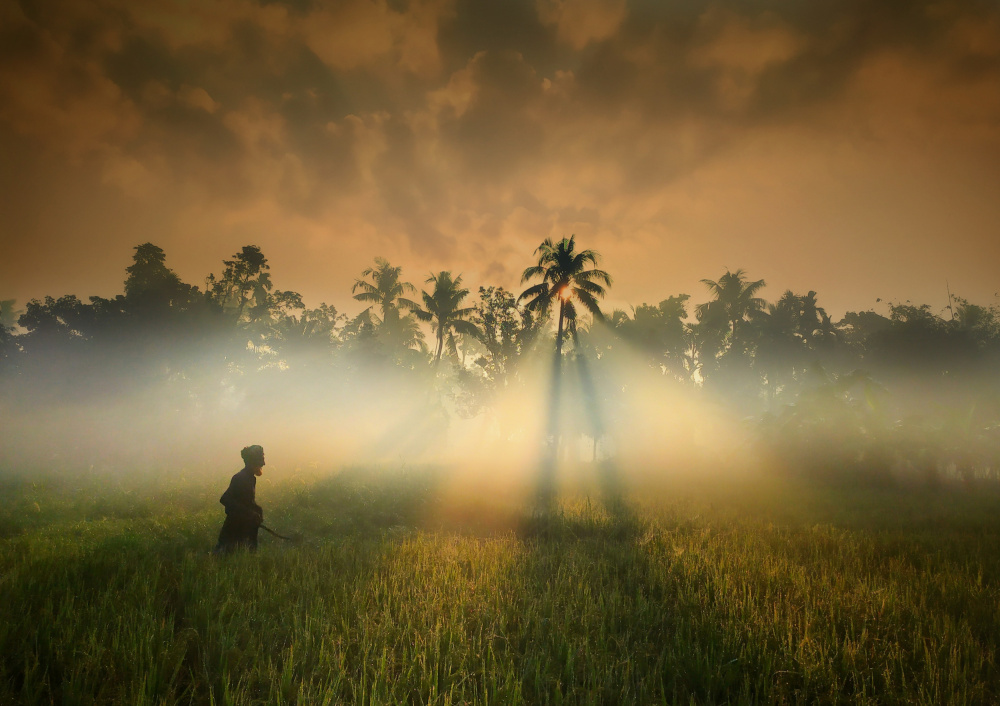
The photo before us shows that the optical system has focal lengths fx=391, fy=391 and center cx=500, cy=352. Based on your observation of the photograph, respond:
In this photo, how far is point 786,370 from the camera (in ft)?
138

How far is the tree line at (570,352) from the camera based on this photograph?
2177 centimetres

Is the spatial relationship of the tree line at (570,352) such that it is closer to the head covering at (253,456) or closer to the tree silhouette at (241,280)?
the tree silhouette at (241,280)

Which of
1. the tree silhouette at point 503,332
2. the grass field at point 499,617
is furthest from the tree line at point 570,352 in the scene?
the grass field at point 499,617

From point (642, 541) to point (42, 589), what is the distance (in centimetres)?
850

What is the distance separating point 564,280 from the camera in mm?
25844

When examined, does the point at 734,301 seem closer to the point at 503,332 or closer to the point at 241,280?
the point at 503,332

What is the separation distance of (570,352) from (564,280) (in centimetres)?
818

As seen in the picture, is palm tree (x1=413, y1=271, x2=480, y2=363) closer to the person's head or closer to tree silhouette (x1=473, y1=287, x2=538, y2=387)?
tree silhouette (x1=473, y1=287, x2=538, y2=387)

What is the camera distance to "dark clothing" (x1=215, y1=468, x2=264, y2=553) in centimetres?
650

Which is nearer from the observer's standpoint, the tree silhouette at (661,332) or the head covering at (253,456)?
the head covering at (253,456)

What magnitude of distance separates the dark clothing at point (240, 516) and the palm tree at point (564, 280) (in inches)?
811

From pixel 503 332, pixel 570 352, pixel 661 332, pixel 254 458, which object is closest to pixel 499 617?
pixel 254 458

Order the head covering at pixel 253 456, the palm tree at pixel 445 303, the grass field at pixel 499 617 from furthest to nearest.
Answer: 1. the palm tree at pixel 445 303
2. the head covering at pixel 253 456
3. the grass field at pixel 499 617

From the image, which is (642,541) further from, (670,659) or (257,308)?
(257,308)
